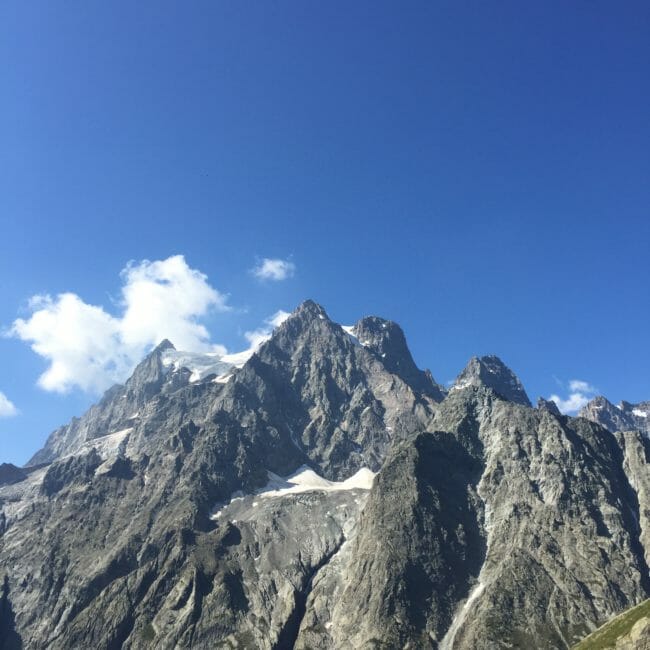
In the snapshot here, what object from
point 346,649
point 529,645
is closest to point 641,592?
point 529,645

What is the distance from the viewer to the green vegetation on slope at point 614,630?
140375 mm

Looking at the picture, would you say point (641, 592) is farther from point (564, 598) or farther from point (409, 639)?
point (409, 639)

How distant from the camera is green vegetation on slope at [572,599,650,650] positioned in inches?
5527

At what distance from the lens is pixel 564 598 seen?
196m

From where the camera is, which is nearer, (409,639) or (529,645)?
(529,645)

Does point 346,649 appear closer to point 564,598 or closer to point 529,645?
point 529,645

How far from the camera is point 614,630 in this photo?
489 ft

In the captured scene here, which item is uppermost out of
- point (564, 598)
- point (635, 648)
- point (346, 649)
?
point (564, 598)

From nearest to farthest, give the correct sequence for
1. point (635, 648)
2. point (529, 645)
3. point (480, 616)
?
point (635, 648) < point (529, 645) < point (480, 616)

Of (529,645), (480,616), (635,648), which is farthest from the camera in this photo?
(480,616)

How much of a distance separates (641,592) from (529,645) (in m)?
45.4

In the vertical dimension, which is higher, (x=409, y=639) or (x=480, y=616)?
(x=480, y=616)

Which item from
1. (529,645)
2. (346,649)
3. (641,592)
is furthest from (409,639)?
(641,592)

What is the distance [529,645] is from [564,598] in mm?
24193
